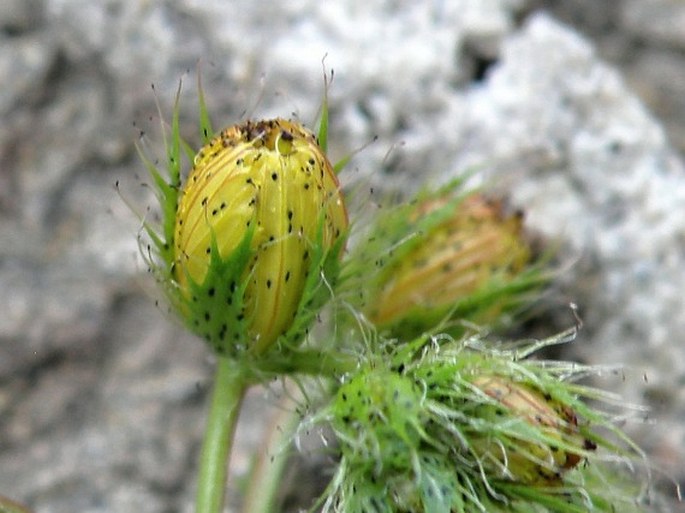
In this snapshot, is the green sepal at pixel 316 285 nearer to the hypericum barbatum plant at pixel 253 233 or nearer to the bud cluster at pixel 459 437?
the hypericum barbatum plant at pixel 253 233

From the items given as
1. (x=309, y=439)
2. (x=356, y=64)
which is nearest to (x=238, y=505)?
(x=309, y=439)

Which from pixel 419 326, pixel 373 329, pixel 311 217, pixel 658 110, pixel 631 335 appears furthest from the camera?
pixel 658 110

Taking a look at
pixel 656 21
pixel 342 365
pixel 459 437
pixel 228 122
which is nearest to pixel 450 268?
pixel 342 365

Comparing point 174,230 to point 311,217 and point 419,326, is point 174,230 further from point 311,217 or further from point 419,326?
point 419,326

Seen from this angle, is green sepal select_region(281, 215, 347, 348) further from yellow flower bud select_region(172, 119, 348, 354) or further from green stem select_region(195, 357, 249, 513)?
green stem select_region(195, 357, 249, 513)

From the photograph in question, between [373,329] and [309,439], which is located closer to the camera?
[373,329]

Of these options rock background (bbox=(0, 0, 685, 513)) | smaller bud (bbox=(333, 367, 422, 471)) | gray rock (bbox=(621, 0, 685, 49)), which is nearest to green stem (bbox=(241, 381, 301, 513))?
rock background (bbox=(0, 0, 685, 513))

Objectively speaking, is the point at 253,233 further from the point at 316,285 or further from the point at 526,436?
the point at 526,436
